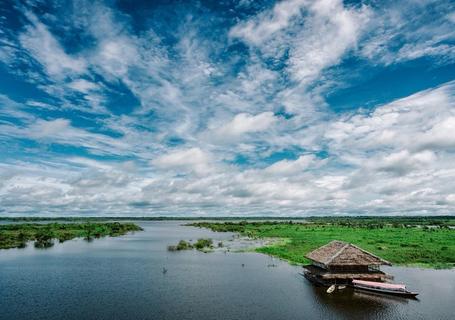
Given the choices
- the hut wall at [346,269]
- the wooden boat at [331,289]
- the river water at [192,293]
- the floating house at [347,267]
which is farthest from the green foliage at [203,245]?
the wooden boat at [331,289]

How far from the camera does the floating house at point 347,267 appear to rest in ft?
136

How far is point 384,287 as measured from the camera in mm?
38312

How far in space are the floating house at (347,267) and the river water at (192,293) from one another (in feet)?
7.13

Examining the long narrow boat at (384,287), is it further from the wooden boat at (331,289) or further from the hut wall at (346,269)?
the wooden boat at (331,289)

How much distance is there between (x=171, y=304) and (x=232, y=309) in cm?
611

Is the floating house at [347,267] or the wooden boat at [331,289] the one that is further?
the floating house at [347,267]

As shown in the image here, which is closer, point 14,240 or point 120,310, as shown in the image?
point 120,310

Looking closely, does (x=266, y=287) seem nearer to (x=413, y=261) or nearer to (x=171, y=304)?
(x=171, y=304)

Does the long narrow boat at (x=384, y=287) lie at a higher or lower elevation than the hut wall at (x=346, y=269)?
lower

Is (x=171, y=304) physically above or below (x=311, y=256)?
below

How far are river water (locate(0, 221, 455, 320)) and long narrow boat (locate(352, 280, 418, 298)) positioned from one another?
100cm

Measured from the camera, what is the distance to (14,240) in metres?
89.1

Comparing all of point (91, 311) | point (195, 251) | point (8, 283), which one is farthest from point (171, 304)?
point (195, 251)

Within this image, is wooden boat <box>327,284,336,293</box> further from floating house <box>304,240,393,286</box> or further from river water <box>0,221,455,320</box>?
floating house <box>304,240,393,286</box>
